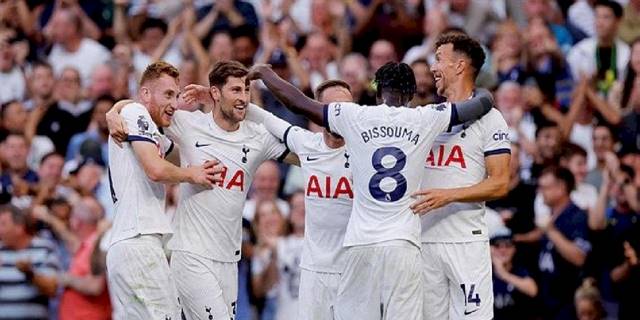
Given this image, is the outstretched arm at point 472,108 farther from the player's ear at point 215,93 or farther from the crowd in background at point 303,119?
the crowd in background at point 303,119

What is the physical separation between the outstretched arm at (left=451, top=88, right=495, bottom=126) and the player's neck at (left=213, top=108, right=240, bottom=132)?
204 centimetres

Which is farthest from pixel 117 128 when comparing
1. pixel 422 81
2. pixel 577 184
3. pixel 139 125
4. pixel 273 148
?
pixel 577 184

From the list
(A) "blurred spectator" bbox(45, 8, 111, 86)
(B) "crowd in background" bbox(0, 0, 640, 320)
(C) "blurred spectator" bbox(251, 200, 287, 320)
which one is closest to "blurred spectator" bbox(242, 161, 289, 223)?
(B) "crowd in background" bbox(0, 0, 640, 320)

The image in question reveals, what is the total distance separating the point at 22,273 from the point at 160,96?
16.5 ft

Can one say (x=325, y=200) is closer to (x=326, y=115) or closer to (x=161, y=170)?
(x=326, y=115)

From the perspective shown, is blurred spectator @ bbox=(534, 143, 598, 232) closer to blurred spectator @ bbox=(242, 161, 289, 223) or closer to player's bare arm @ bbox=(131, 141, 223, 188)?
blurred spectator @ bbox=(242, 161, 289, 223)

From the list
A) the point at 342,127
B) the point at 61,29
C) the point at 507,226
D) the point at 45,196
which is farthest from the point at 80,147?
the point at 342,127

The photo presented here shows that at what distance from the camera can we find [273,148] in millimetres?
16250

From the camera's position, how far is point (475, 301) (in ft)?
50.7

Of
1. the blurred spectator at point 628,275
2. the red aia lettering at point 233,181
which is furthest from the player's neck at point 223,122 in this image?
the blurred spectator at point 628,275

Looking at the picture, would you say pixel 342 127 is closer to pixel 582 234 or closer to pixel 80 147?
pixel 582 234

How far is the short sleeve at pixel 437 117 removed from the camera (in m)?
15.1

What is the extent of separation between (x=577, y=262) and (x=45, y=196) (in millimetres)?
6447

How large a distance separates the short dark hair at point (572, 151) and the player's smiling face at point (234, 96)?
586cm
